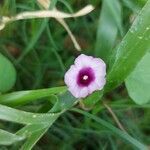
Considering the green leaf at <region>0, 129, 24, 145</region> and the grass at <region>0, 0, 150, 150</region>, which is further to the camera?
the grass at <region>0, 0, 150, 150</region>

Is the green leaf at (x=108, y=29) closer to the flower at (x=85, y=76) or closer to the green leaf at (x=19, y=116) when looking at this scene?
the flower at (x=85, y=76)

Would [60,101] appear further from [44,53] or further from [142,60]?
[44,53]

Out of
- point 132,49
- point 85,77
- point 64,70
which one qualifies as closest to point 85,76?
point 85,77

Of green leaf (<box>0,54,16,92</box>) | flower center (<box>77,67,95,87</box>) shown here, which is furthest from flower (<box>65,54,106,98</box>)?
green leaf (<box>0,54,16,92</box>)

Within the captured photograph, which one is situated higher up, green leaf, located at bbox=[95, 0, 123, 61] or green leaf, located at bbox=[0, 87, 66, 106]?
green leaf, located at bbox=[95, 0, 123, 61]

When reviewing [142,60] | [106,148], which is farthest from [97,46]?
[106,148]

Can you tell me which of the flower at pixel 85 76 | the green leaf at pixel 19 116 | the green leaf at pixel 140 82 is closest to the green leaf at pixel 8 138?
the green leaf at pixel 19 116

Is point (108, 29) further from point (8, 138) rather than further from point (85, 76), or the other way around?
point (8, 138)

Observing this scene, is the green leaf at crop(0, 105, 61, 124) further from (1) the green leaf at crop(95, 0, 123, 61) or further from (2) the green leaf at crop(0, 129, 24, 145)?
(1) the green leaf at crop(95, 0, 123, 61)
